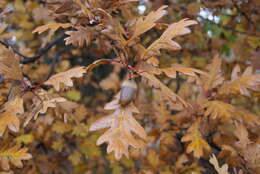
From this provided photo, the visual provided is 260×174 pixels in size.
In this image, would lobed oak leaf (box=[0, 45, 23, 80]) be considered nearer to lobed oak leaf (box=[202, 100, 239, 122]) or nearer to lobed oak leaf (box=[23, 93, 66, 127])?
lobed oak leaf (box=[23, 93, 66, 127])

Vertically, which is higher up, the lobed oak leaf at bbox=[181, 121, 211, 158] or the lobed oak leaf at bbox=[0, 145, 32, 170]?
the lobed oak leaf at bbox=[0, 145, 32, 170]

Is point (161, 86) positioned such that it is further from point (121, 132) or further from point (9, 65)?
point (9, 65)

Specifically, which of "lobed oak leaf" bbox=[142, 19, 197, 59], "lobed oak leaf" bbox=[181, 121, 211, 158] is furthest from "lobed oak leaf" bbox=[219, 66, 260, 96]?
"lobed oak leaf" bbox=[142, 19, 197, 59]

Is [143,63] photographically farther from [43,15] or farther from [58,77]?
[43,15]

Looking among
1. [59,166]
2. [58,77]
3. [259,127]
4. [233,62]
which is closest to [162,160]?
[259,127]

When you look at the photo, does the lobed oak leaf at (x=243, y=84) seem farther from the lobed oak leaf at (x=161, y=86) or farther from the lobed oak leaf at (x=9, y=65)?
the lobed oak leaf at (x=9, y=65)

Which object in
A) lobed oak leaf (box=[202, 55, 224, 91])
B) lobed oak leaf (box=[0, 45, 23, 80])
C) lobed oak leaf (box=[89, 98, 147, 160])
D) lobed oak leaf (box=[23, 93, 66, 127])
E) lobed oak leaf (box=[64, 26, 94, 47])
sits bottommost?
lobed oak leaf (box=[202, 55, 224, 91])

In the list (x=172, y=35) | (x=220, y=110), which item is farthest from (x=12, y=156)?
(x=220, y=110)
